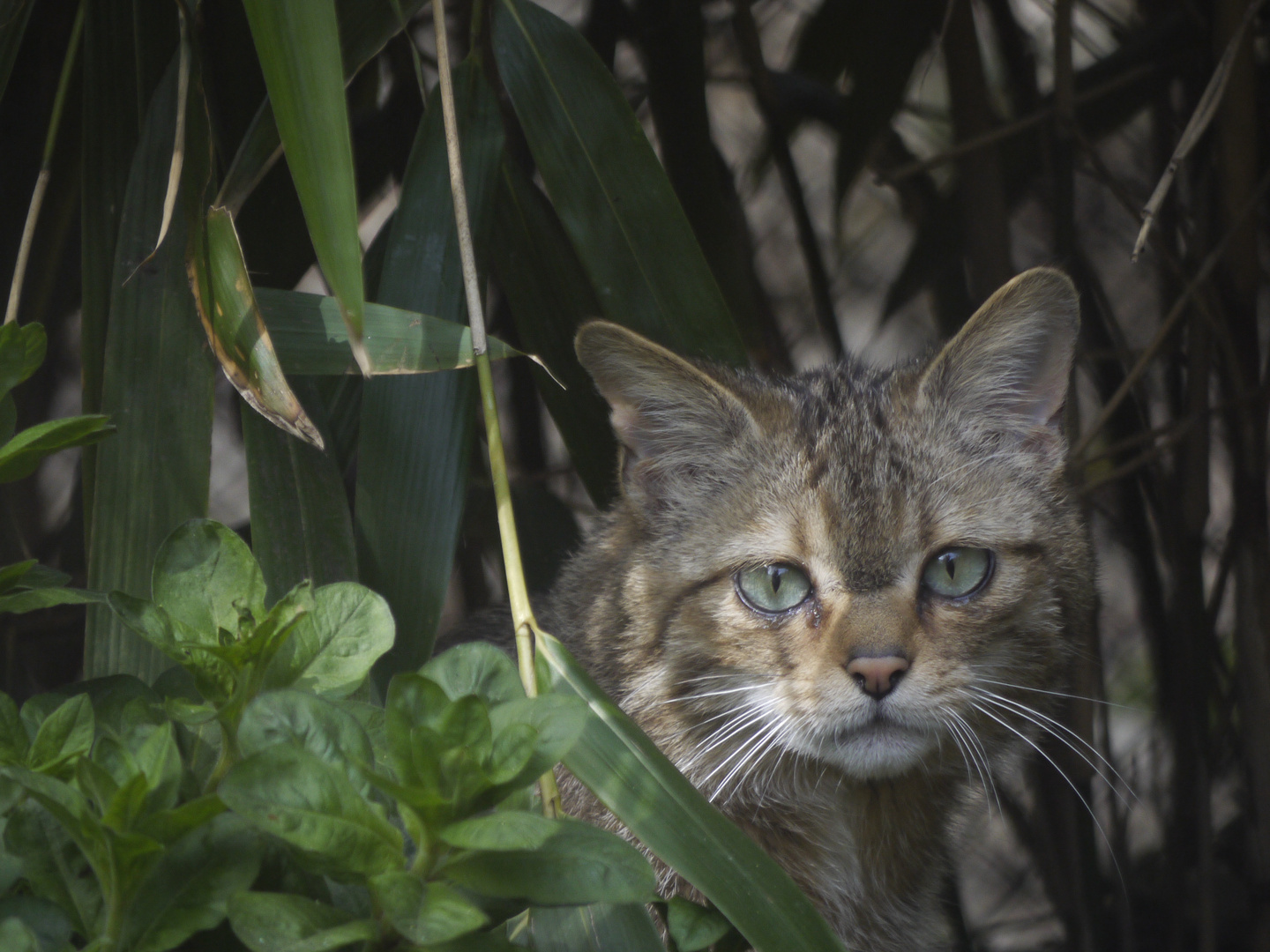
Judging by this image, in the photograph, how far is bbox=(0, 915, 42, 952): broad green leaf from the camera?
0.61 meters

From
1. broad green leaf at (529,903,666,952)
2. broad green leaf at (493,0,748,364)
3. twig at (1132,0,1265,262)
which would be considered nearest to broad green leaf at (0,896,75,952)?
broad green leaf at (529,903,666,952)

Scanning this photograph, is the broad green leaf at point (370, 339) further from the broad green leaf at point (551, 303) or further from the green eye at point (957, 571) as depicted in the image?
the green eye at point (957, 571)

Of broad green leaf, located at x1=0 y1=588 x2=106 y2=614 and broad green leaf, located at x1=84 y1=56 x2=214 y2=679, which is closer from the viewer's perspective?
broad green leaf, located at x1=0 y1=588 x2=106 y2=614

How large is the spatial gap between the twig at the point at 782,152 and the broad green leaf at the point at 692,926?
181 centimetres

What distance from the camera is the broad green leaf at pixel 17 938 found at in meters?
0.61

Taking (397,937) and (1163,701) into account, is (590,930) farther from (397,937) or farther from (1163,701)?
(1163,701)

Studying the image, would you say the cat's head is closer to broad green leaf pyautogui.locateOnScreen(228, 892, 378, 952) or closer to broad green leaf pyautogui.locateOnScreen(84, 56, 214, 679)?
broad green leaf pyautogui.locateOnScreen(84, 56, 214, 679)

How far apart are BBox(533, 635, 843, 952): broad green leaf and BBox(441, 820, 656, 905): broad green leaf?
22 cm

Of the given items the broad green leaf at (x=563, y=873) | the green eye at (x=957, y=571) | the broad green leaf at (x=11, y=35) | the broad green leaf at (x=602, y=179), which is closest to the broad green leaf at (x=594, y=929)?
the broad green leaf at (x=563, y=873)

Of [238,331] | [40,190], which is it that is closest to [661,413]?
[238,331]

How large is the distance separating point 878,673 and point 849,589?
0.15m

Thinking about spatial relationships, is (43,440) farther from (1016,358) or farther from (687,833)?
(1016,358)

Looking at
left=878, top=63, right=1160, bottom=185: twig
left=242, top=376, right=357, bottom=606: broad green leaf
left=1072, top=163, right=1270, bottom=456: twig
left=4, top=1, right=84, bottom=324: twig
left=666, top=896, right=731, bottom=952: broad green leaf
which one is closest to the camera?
left=666, top=896, right=731, bottom=952: broad green leaf

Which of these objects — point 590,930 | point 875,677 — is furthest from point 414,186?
point 590,930
